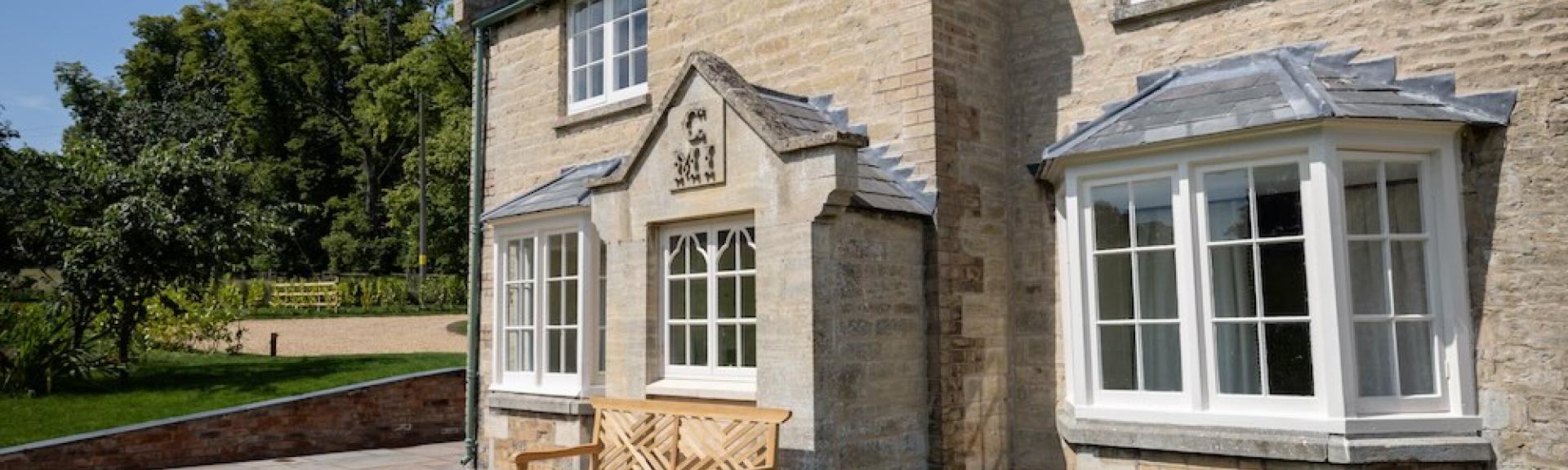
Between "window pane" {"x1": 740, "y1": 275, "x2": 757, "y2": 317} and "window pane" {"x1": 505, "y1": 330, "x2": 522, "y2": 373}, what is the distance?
12.7 ft

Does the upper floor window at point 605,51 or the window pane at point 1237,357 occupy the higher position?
the upper floor window at point 605,51

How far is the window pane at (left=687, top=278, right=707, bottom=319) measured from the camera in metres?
8.23

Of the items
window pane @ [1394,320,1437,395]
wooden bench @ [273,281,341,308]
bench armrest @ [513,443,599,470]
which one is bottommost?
bench armrest @ [513,443,599,470]

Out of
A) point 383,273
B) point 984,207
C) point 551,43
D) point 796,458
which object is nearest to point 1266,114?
point 984,207

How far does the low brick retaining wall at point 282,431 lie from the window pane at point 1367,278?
450 inches

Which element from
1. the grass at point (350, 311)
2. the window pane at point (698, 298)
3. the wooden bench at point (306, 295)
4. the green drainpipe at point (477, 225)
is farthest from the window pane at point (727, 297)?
the wooden bench at point (306, 295)

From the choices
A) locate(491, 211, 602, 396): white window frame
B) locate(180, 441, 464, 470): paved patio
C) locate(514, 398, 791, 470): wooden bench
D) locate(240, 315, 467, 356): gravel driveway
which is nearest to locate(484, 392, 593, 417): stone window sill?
locate(491, 211, 602, 396): white window frame

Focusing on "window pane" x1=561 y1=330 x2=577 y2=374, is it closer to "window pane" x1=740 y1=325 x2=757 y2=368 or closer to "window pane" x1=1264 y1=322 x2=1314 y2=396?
"window pane" x1=740 y1=325 x2=757 y2=368

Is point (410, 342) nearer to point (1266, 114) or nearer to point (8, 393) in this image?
point (8, 393)

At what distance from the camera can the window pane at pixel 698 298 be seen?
324 inches

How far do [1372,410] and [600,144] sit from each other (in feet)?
24.5

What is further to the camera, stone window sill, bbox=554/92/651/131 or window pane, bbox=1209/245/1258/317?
stone window sill, bbox=554/92/651/131

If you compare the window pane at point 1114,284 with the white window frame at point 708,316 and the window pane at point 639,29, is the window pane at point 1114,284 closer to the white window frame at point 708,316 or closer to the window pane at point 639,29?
the white window frame at point 708,316

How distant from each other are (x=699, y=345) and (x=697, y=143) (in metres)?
1.57
